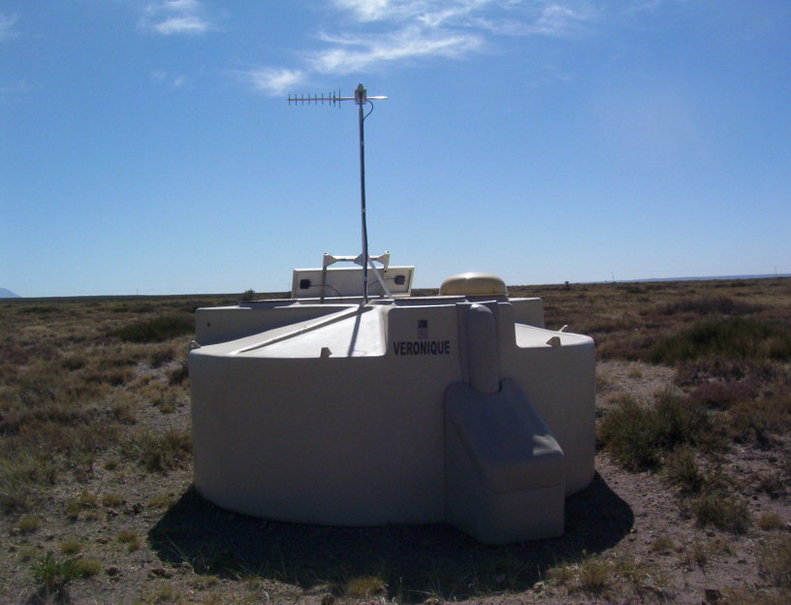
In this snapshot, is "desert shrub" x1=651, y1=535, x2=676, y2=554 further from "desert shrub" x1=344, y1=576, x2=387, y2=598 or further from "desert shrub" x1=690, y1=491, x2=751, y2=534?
"desert shrub" x1=344, y1=576, x2=387, y2=598

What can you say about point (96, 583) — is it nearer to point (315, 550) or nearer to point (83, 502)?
point (315, 550)

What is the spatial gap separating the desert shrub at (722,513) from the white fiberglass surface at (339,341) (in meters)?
3.63

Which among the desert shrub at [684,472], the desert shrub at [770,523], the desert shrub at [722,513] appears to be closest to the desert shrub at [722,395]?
the desert shrub at [684,472]

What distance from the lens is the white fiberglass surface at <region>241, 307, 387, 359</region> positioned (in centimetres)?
849

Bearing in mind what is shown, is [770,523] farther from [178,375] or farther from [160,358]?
[160,358]

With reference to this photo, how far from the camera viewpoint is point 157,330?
31.3 m

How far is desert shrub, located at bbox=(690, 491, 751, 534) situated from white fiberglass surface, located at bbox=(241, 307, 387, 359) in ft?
11.9

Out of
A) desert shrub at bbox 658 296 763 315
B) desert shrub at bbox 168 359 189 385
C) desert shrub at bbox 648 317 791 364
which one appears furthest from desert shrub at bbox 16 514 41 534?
desert shrub at bbox 658 296 763 315

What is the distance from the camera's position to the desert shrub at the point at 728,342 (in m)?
18.4

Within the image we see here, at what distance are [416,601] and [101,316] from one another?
49837mm

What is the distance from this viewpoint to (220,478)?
9039 millimetres

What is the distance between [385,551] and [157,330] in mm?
25409

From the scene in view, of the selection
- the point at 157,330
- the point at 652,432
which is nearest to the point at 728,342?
the point at 652,432

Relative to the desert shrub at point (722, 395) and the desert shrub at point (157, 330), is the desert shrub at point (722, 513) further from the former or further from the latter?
the desert shrub at point (157, 330)
